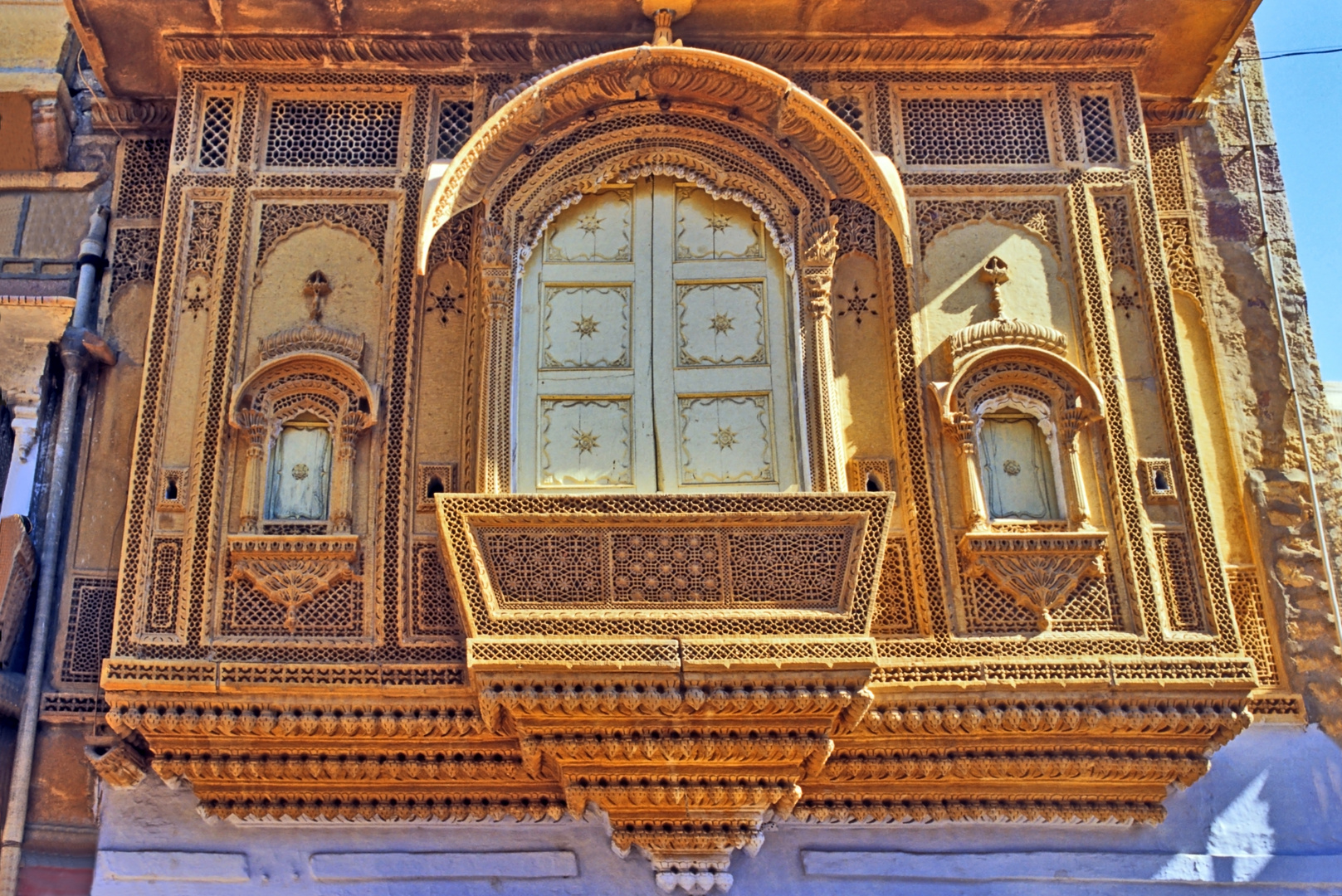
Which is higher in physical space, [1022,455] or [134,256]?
[134,256]

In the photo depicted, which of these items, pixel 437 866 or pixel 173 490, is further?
pixel 173 490

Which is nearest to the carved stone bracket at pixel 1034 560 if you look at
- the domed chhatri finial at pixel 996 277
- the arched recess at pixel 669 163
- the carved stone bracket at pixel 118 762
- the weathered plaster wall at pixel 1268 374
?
the arched recess at pixel 669 163

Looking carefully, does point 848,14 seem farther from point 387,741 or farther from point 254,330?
point 387,741

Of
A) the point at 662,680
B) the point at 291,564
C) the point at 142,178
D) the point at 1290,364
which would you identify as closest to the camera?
the point at 662,680

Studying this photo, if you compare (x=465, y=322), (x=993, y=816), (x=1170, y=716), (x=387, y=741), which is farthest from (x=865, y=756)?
(x=465, y=322)

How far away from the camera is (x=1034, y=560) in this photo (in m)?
5.99

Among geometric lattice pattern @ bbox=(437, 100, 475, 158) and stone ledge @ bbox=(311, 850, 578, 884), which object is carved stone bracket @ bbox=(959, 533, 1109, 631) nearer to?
stone ledge @ bbox=(311, 850, 578, 884)

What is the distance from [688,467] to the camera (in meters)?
6.06

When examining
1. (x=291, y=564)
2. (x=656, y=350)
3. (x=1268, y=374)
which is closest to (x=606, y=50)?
(x=656, y=350)

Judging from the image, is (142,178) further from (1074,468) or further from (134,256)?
(1074,468)

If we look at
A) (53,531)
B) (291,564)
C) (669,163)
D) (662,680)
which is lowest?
(662,680)

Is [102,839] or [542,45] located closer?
[102,839]

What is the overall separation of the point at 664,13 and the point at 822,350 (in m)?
1.91

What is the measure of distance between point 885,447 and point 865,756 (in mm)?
1454
